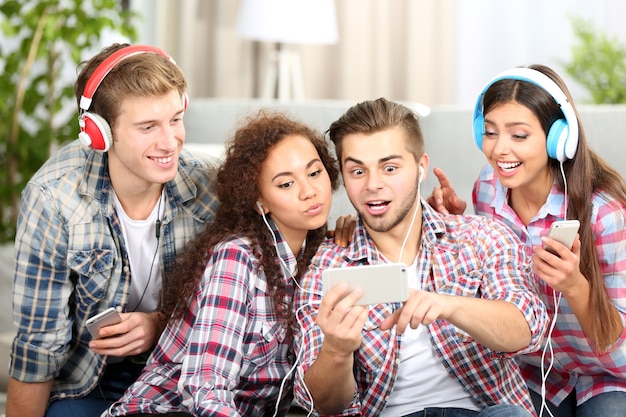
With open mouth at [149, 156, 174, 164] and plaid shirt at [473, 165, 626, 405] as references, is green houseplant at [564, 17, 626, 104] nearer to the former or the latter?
plaid shirt at [473, 165, 626, 405]

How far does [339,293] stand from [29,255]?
84 centimetres

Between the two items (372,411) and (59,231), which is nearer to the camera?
Answer: (372,411)

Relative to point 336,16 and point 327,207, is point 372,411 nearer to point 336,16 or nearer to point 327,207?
point 327,207

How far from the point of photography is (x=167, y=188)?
2061mm

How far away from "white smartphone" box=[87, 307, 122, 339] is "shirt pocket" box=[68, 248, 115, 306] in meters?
0.09

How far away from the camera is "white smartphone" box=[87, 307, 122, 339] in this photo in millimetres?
1842

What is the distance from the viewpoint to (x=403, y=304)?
1654 millimetres

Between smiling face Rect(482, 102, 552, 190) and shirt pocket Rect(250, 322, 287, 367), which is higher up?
smiling face Rect(482, 102, 552, 190)

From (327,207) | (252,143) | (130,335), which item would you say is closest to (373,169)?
(327,207)

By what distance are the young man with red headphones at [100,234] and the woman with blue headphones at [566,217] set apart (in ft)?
2.33

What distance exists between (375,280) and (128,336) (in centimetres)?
72

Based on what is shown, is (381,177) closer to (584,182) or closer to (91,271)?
(584,182)

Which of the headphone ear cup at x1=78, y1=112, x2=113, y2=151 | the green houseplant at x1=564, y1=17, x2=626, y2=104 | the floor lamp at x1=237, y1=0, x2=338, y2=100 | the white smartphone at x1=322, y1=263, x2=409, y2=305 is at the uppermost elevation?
the floor lamp at x1=237, y1=0, x2=338, y2=100

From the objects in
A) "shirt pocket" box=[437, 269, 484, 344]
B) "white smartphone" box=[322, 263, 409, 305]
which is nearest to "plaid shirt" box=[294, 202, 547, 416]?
"shirt pocket" box=[437, 269, 484, 344]
